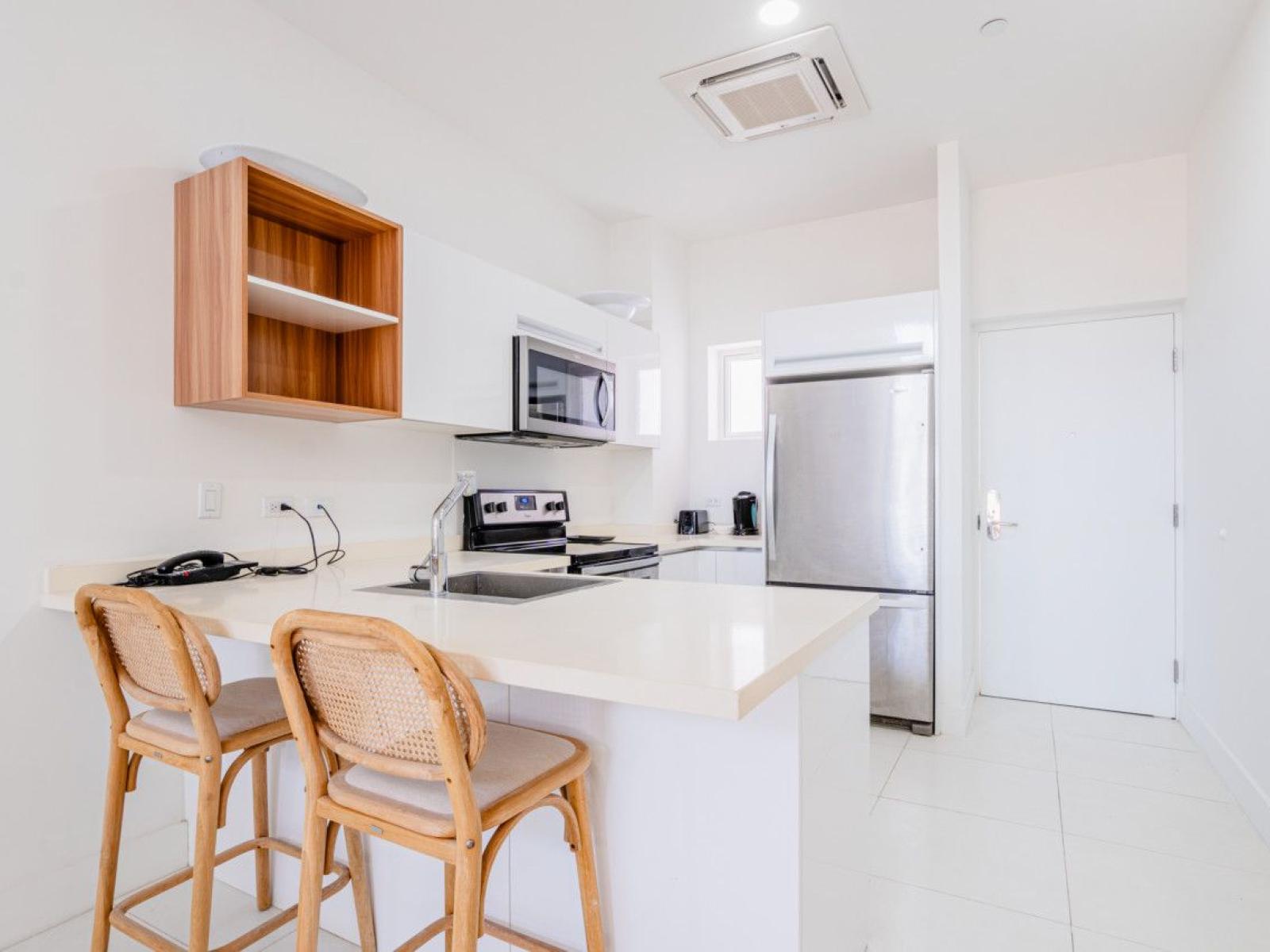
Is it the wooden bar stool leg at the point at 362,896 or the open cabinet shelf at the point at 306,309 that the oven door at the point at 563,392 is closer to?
the open cabinet shelf at the point at 306,309

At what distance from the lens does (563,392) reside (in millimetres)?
3180

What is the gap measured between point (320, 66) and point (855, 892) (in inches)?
119

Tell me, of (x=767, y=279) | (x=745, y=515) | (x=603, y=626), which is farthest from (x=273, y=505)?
(x=767, y=279)

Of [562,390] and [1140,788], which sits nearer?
[1140,788]

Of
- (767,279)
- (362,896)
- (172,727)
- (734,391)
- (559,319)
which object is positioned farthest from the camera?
(734,391)

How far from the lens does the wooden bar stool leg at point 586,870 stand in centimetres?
133

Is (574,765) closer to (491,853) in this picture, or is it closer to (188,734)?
(491,853)

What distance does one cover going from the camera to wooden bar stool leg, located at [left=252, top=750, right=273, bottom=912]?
1833 mm

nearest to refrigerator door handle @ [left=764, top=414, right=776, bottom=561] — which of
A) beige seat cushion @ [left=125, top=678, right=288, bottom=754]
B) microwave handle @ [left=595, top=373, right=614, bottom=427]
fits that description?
microwave handle @ [left=595, top=373, right=614, bottom=427]

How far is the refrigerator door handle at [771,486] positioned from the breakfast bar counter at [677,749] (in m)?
1.86

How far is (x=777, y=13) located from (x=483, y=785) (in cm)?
244

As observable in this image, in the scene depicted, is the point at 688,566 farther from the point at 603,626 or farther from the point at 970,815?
the point at 603,626

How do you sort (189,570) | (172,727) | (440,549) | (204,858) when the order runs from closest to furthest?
(204,858) < (172,727) < (440,549) < (189,570)

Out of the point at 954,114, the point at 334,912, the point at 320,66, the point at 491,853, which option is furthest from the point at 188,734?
the point at 954,114
